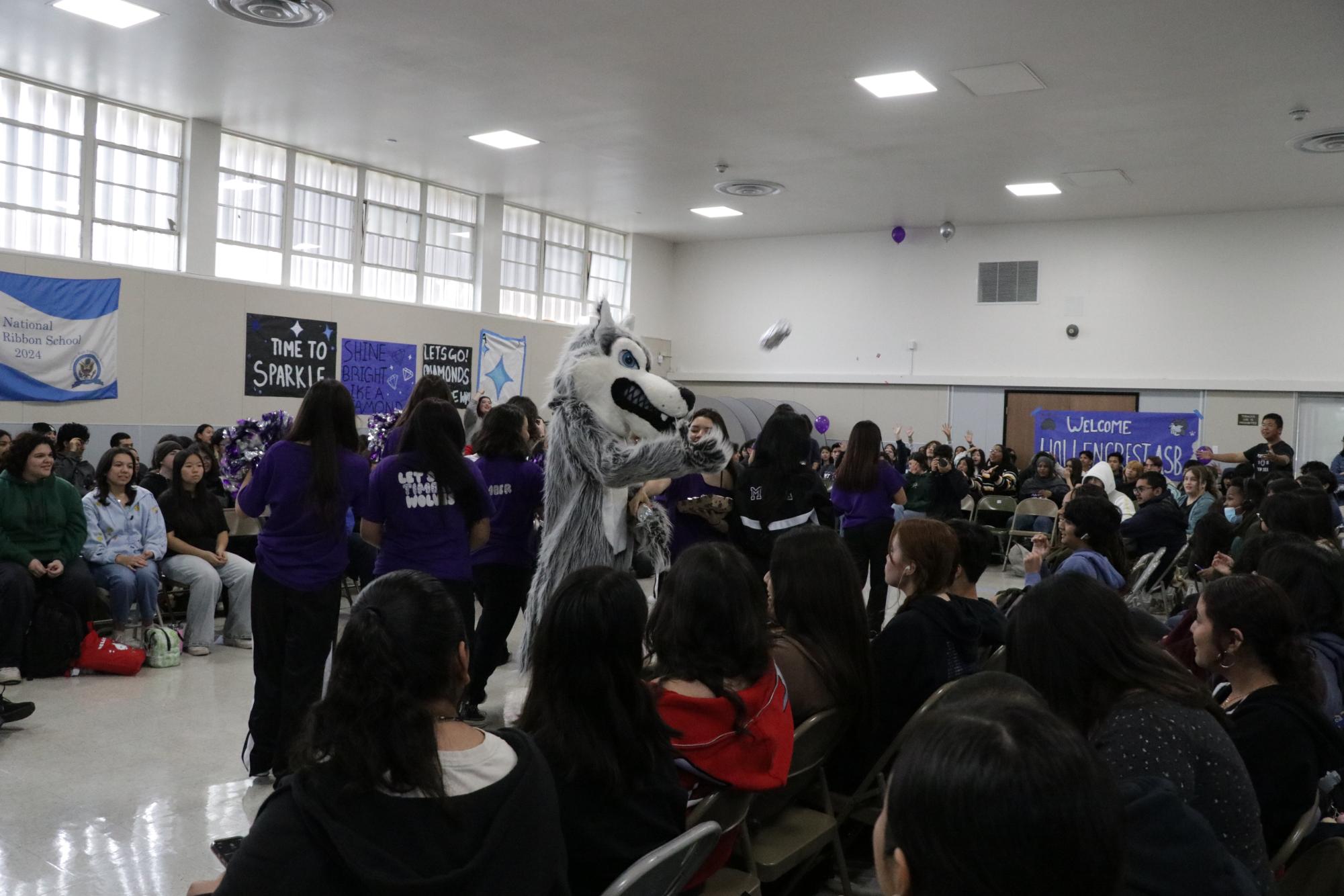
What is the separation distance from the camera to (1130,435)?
42.4ft

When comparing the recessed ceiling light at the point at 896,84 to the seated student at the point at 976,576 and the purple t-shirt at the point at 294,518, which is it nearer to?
the seated student at the point at 976,576

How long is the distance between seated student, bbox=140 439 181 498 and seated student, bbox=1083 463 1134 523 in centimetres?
706

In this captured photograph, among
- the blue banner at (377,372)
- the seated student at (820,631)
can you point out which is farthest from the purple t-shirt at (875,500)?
the blue banner at (377,372)

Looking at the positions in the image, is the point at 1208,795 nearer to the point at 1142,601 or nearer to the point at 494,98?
the point at 1142,601

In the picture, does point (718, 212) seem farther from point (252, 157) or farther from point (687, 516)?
point (687, 516)

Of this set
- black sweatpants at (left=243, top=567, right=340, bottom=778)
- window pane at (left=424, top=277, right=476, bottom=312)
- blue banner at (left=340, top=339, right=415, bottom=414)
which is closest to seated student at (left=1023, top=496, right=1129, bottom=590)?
black sweatpants at (left=243, top=567, right=340, bottom=778)

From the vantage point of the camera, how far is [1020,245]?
13.9 metres

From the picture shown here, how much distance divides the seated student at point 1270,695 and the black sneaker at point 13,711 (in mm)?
4450

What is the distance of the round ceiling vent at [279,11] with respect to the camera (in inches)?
273

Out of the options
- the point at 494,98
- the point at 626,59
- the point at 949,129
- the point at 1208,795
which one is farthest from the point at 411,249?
the point at 1208,795

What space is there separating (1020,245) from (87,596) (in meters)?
12.1

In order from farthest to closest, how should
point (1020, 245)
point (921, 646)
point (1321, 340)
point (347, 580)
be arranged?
point (1020, 245) < point (1321, 340) < point (347, 580) < point (921, 646)

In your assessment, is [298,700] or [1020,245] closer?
[298,700]

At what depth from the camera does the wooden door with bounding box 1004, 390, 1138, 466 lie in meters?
13.4
